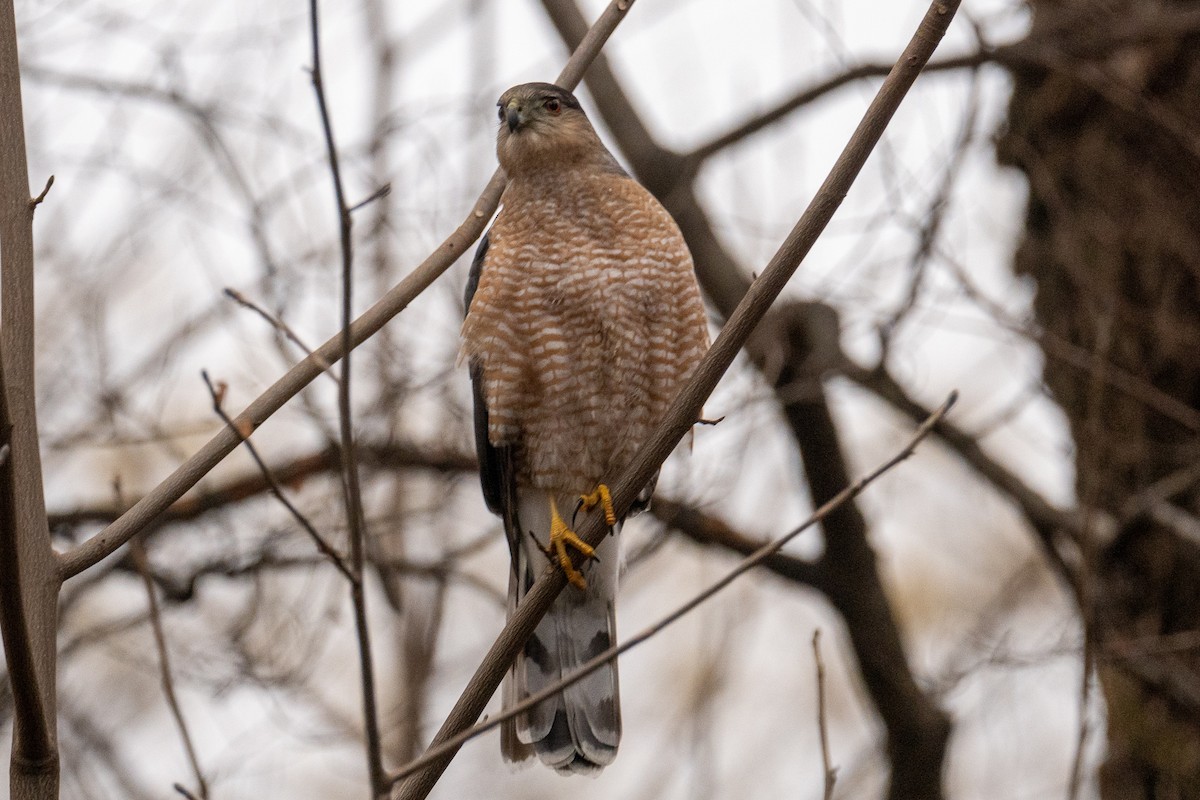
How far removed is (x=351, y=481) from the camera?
75.2 inches

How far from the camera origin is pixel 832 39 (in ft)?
18.2

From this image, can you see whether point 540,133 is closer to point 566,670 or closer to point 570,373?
point 570,373

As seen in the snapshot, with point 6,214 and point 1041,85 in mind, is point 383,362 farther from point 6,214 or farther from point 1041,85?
point 1041,85

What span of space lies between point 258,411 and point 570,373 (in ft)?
4.22

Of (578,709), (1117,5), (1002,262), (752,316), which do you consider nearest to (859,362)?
(1002,262)

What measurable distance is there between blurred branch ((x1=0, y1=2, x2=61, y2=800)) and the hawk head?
6.05 feet

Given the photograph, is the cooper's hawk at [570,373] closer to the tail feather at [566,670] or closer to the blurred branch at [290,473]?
the tail feather at [566,670]

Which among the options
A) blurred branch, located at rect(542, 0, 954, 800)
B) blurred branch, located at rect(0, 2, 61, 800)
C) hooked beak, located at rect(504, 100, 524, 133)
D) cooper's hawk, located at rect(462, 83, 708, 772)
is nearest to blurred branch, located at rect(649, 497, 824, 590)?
blurred branch, located at rect(542, 0, 954, 800)

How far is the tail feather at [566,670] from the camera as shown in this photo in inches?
152

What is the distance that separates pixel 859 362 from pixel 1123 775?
204 cm

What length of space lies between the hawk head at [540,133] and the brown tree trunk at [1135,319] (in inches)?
83.0

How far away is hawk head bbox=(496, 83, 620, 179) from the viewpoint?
14.0ft

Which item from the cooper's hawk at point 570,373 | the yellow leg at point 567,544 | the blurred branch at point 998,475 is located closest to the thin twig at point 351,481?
the yellow leg at point 567,544

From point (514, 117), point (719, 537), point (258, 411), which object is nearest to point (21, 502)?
point (258, 411)
